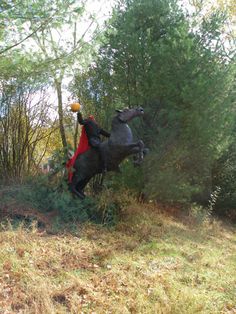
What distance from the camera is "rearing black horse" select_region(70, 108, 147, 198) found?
6797mm

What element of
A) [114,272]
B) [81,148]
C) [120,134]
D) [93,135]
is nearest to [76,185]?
[81,148]

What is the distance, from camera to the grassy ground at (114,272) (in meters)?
4.19

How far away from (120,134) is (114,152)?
34cm

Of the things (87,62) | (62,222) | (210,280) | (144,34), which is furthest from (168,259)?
(144,34)

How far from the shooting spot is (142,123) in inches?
369

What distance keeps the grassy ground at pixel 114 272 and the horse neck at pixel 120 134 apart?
1644 mm

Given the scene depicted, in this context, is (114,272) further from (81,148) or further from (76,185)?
(81,148)

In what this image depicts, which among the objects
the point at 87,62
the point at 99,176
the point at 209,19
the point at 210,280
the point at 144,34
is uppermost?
the point at 209,19

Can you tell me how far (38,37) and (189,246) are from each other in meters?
4.58

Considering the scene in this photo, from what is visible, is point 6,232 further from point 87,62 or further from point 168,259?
point 87,62

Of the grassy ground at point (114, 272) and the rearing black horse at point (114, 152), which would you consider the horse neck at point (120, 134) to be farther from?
the grassy ground at point (114, 272)

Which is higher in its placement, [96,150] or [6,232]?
[96,150]

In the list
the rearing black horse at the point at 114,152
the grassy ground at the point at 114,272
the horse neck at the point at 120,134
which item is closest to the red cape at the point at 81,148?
the rearing black horse at the point at 114,152

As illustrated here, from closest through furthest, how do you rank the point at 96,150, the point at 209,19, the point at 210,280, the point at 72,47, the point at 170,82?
1. the point at 210,280
2. the point at 72,47
3. the point at 96,150
4. the point at 170,82
5. the point at 209,19
